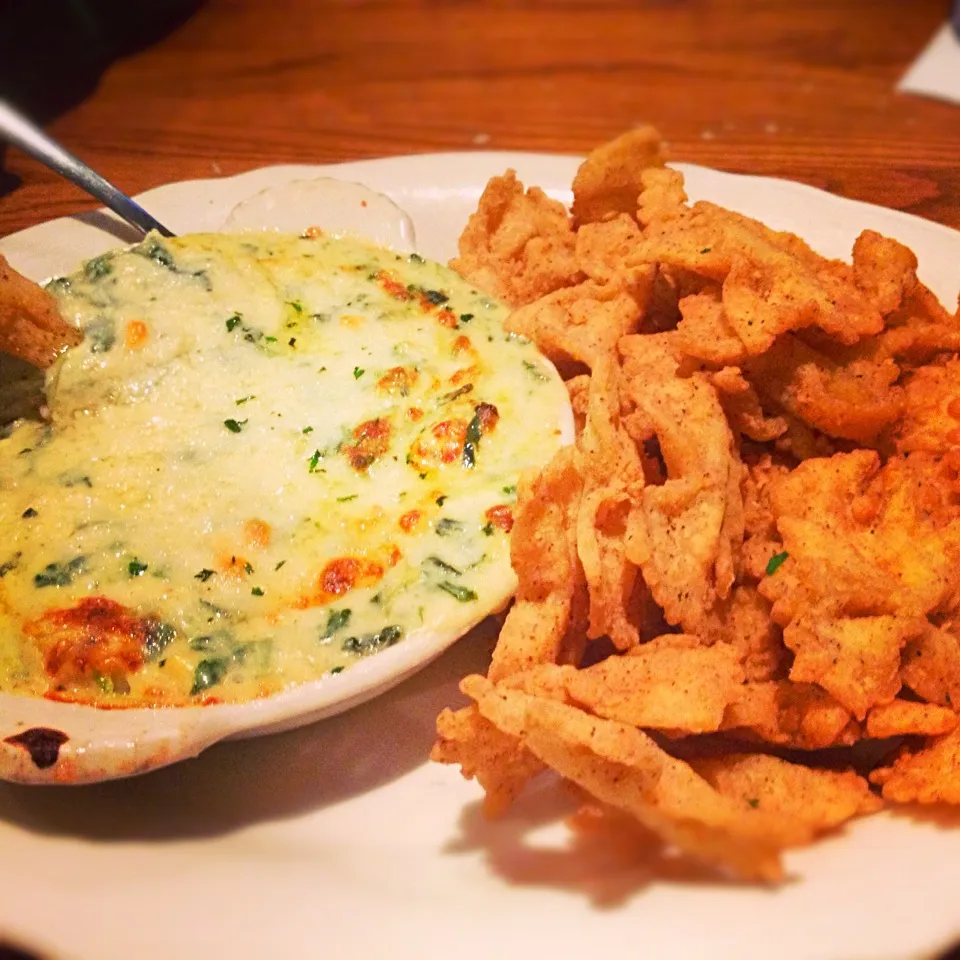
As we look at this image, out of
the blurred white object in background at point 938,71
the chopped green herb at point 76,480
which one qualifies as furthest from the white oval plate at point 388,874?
the blurred white object in background at point 938,71

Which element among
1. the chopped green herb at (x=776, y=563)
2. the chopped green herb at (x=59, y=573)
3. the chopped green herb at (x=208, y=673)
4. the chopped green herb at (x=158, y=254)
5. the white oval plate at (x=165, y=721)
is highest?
the chopped green herb at (x=158, y=254)

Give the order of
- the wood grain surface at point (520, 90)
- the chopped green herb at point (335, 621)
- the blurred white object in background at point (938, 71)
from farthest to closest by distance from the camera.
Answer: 1. the blurred white object in background at point (938, 71)
2. the wood grain surface at point (520, 90)
3. the chopped green herb at point (335, 621)

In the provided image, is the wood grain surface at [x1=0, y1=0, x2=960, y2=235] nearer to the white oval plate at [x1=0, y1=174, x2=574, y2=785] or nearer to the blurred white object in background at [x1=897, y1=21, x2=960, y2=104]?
A: the blurred white object in background at [x1=897, y1=21, x2=960, y2=104]

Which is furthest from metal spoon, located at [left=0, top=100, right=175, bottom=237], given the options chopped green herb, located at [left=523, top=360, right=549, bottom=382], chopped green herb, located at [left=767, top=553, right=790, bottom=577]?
chopped green herb, located at [left=767, top=553, right=790, bottom=577]

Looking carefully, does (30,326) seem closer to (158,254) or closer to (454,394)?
(158,254)

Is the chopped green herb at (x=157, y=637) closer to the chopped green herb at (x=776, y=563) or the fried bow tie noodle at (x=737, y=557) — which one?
the fried bow tie noodle at (x=737, y=557)

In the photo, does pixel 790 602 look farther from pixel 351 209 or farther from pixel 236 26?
pixel 236 26

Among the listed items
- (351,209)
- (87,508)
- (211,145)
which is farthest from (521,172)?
(87,508)

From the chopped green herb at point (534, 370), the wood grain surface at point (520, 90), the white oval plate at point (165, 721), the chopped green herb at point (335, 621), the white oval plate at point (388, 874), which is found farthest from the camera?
the wood grain surface at point (520, 90)

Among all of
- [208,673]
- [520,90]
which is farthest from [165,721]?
[520,90]
